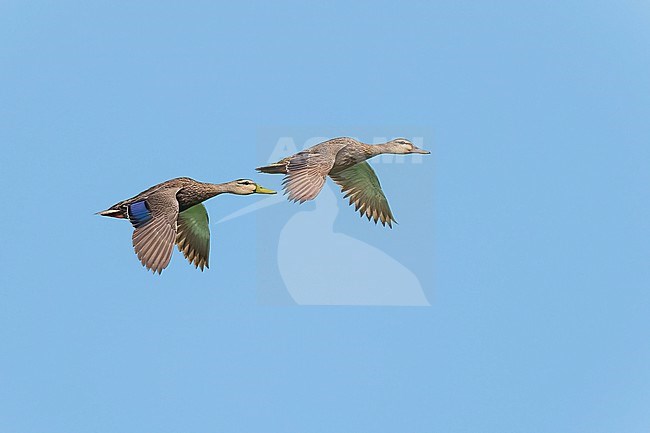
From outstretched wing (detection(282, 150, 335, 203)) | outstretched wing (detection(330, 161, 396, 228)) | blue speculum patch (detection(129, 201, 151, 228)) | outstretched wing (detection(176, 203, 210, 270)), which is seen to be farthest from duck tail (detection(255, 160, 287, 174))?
outstretched wing (detection(330, 161, 396, 228))

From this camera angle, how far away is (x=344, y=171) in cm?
2378

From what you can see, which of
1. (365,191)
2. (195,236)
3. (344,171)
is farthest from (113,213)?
(365,191)

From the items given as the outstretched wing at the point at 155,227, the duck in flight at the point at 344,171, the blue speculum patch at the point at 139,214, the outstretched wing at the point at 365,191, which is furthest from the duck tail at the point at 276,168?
the outstretched wing at the point at 365,191

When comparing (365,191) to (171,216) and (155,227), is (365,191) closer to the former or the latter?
(171,216)

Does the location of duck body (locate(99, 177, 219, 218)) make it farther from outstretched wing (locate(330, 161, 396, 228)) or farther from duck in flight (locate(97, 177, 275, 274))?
outstretched wing (locate(330, 161, 396, 228))

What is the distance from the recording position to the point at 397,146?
2297cm

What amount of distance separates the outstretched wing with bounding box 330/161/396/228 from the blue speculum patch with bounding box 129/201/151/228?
12.6ft

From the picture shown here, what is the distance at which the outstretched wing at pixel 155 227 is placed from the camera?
20.0 m

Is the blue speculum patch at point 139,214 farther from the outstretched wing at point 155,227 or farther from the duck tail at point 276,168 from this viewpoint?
the duck tail at point 276,168

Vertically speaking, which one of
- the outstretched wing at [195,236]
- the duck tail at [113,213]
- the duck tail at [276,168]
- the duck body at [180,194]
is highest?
the duck tail at [276,168]

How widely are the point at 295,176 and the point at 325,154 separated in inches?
32.7

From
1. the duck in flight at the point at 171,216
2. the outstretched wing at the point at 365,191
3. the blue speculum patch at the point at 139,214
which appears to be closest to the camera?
the duck in flight at the point at 171,216

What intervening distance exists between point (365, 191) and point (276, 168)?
278 cm

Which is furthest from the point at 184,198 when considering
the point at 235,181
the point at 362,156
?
the point at 362,156
